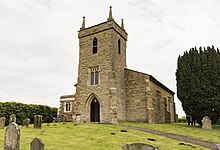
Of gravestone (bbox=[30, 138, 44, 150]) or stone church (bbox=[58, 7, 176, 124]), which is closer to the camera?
gravestone (bbox=[30, 138, 44, 150])

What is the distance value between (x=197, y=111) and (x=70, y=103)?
20823 mm

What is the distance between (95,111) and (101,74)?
4359 mm

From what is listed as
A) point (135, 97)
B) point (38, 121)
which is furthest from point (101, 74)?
point (38, 121)

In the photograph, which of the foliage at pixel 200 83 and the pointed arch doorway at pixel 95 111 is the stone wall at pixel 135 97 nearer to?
the pointed arch doorway at pixel 95 111

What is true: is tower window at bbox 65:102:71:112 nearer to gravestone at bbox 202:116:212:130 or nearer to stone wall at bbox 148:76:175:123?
stone wall at bbox 148:76:175:123

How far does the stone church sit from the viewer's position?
25422mm

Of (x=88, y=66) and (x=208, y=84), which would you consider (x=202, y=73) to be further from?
(x=88, y=66)

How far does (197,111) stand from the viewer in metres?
25.2

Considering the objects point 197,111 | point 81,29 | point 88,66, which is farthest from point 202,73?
point 81,29

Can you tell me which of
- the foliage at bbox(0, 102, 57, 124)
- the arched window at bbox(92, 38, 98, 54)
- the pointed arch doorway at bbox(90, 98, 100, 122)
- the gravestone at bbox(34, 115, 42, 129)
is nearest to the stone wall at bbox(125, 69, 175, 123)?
the pointed arch doorway at bbox(90, 98, 100, 122)

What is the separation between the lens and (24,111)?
94.6 feet

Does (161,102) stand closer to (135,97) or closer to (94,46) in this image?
(135,97)

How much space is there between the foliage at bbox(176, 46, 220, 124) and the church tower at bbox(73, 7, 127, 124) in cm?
714

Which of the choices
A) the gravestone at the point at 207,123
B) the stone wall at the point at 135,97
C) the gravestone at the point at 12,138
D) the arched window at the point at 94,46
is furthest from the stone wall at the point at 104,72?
the gravestone at the point at 12,138
